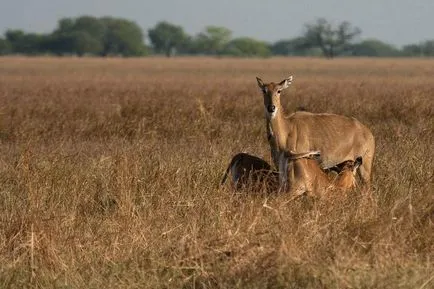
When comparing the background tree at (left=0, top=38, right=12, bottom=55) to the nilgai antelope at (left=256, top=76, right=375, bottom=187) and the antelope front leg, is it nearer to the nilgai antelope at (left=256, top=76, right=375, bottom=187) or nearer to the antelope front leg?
the nilgai antelope at (left=256, top=76, right=375, bottom=187)

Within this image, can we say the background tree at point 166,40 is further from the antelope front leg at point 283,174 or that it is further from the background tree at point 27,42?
the antelope front leg at point 283,174

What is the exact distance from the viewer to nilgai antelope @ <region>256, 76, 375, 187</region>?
11656mm

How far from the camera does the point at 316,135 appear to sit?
11.8 m

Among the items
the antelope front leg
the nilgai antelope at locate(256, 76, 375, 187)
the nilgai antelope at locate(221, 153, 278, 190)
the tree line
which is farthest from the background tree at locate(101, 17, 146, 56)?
the antelope front leg

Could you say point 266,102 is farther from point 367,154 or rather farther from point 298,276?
point 298,276

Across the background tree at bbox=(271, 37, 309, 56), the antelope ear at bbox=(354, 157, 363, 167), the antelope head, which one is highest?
the antelope head

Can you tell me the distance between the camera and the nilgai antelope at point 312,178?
9.74 m

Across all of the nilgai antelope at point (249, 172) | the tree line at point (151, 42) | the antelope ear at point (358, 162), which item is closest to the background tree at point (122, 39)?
the tree line at point (151, 42)

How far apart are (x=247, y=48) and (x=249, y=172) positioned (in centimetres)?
12314

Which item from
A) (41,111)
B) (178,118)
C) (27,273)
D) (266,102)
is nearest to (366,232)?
(27,273)

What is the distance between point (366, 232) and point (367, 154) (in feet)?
13.2

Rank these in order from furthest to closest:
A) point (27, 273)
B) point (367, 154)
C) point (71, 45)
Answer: point (71, 45) → point (367, 154) → point (27, 273)

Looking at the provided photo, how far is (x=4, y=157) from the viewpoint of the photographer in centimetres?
1380

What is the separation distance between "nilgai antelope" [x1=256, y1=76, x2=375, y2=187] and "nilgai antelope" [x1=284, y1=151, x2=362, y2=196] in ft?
4.34
